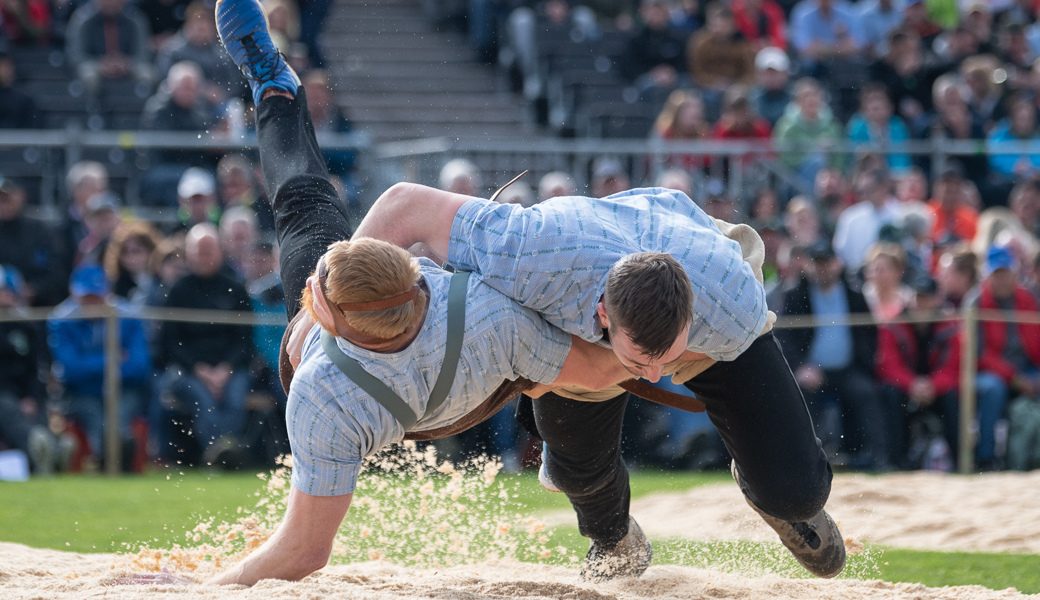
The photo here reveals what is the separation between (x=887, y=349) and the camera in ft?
24.6

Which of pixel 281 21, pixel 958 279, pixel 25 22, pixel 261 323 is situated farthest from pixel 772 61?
pixel 25 22

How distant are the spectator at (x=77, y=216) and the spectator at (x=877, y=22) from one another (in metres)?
7.30

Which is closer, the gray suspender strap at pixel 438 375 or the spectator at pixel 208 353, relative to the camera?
the gray suspender strap at pixel 438 375

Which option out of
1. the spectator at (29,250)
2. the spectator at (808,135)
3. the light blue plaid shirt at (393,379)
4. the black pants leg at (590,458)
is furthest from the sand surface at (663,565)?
the spectator at (808,135)

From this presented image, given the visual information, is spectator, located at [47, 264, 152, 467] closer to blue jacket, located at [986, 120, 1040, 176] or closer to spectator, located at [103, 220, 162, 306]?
spectator, located at [103, 220, 162, 306]

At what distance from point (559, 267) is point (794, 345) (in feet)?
15.4

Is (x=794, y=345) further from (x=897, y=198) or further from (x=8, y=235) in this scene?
(x=8, y=235)

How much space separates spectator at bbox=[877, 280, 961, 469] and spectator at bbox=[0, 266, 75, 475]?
5.06m

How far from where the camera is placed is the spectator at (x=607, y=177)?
308 inches

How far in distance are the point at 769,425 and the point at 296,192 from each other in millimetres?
1704

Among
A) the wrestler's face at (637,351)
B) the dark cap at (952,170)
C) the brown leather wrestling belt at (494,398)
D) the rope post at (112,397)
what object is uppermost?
the dark cap at (952,170)

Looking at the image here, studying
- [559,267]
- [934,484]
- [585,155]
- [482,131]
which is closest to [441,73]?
[482,131]

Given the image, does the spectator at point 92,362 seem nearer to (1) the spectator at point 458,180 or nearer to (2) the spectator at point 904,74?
(1) the spectator at point 458,180

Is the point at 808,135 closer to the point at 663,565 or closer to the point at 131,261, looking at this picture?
the point at 131,261
